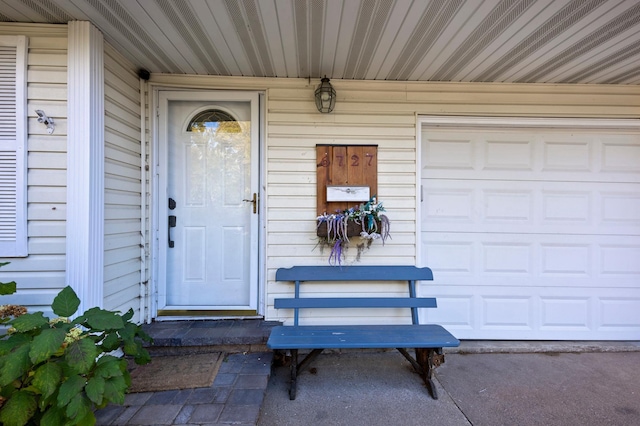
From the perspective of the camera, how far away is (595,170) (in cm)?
278

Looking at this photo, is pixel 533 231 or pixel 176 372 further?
pixel 533 231

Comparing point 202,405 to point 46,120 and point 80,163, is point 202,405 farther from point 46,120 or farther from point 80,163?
point 46,120

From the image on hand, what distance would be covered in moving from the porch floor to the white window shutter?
1.10 metres

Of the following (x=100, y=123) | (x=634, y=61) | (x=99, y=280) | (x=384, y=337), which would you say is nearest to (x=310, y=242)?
(x=384, y=337)

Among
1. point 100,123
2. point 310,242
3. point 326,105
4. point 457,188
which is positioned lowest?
point 310,242

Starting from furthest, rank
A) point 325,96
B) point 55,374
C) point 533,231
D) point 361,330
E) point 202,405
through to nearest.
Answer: point 533,231, point 325,96, point 361,330, point 202,405, point 55,374

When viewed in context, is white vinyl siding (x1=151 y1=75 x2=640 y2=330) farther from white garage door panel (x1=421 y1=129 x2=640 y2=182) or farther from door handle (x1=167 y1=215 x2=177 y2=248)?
door handle (x1=167 y1=215 x2=177 y2=248)

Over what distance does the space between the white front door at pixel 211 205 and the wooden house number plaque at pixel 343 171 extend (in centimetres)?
58

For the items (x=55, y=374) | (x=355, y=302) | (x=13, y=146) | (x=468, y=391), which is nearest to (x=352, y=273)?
(x=355, y=302)

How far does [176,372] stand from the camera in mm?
2098

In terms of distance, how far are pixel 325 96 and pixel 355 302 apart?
170 cm

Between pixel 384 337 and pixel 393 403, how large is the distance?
1.31 ft

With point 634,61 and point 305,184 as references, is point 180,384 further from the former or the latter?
point 634,61

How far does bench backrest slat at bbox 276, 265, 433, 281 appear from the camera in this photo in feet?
8.30
